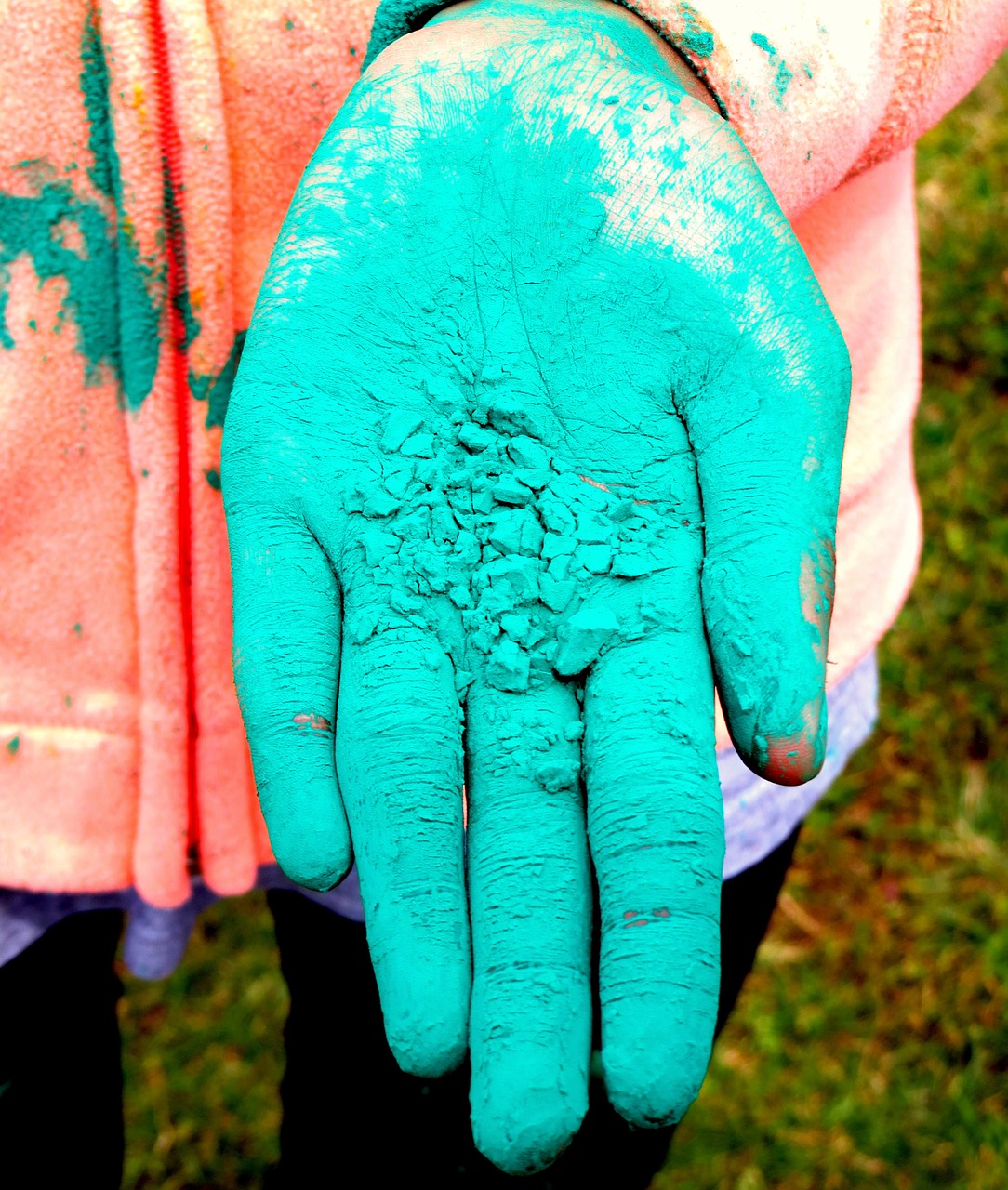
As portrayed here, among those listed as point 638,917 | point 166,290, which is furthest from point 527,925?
point 166,290

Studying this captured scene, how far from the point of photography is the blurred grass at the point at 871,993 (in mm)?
1741

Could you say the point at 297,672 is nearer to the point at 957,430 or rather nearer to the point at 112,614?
the point at 112,614

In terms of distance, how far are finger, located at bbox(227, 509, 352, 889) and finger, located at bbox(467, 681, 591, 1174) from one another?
104mm

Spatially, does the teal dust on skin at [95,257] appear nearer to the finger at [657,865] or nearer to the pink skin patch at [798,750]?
the finger at [657,865]

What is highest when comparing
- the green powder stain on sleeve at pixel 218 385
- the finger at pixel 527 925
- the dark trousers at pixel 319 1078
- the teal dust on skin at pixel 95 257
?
the teal dust on skin at pixel 95 257

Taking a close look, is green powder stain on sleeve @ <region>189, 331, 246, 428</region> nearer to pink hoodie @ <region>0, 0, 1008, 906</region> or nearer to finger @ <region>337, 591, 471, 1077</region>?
A: pink hoodie @ <region>0, 0, 1008, 906</region>

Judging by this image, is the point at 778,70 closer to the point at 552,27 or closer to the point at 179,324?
the point at 552,27

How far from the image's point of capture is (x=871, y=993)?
190 centimetres

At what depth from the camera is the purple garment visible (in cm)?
100

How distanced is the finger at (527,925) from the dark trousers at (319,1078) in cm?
39

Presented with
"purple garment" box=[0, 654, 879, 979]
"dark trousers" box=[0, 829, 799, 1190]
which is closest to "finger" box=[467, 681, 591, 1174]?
"purple garment" box=[0, 654, 879, 979]

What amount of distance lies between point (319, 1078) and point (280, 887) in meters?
0.28

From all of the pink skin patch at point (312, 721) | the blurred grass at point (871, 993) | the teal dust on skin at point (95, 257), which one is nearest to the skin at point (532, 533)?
the pink skin patch at point (312, 721)

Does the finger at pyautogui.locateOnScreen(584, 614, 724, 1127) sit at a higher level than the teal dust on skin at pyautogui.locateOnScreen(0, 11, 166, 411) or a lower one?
lower
